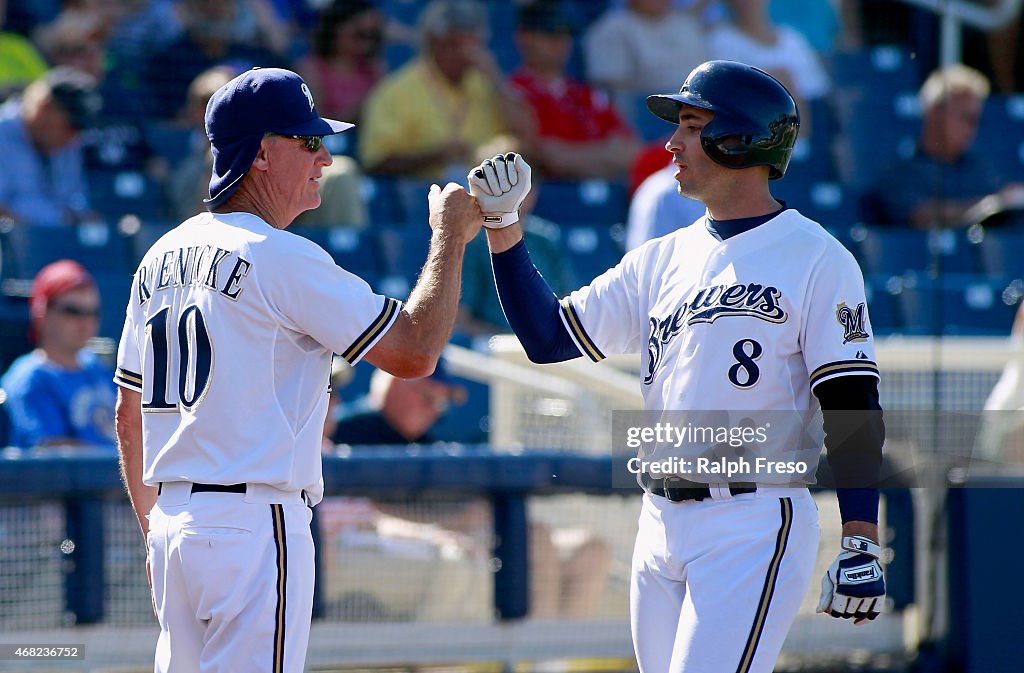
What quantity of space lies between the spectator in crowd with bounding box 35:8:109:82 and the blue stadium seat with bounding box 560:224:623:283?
2.58 meters

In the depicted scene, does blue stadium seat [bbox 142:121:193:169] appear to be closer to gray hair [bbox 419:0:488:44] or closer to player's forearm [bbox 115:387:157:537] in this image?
gray hair [bbox 419:0:488:44]

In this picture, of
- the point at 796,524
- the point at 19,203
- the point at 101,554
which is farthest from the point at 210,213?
the point at 19,203

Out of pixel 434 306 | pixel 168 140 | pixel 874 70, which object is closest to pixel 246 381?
pixel 434 306

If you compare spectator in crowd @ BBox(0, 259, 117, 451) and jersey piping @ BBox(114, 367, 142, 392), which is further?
spectator in crowd @ BBox(0, 259, 117, 451)

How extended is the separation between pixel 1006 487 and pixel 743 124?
231 cm

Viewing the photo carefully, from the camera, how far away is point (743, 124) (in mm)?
2857

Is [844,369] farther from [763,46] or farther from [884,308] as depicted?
[763,46]

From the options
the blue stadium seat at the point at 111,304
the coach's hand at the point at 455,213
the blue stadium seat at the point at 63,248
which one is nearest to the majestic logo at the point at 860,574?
the coach's hand at the point at 455,213

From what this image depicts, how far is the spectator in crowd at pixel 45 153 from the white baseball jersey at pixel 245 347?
13.1 ft

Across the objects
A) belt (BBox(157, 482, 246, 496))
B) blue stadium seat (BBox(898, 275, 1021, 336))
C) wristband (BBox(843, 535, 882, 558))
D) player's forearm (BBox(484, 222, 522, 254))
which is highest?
blue stadium seat (BBox(898, 275, 1021, 336))

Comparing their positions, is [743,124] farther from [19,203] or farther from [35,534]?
[19,203]

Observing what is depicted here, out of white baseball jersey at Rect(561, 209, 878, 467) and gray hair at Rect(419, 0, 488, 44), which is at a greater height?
gray hair at Rect(419, 0, 488, 44)

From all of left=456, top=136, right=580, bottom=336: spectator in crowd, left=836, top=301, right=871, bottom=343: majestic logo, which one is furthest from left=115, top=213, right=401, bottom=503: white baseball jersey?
left=456, top=136, right=580, bottom=336: spectator in crowd

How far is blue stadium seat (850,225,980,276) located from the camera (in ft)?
23.9
